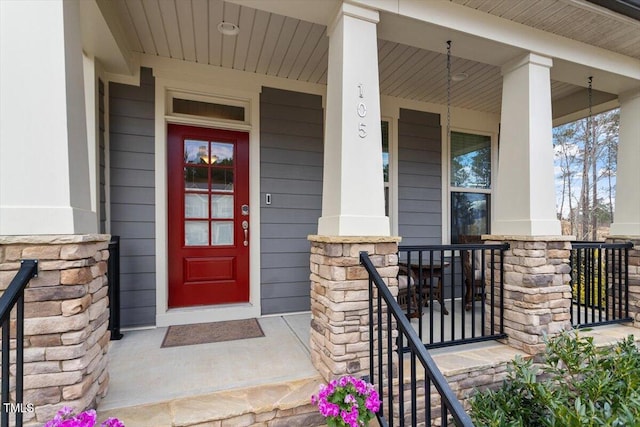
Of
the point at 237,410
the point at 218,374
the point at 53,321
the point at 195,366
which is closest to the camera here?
the point at 53,321

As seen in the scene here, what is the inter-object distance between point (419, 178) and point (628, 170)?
2080 mm

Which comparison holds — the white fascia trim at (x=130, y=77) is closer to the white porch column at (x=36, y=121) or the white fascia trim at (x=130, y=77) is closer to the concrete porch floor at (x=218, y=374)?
the white porch column at (x=36, y=121)

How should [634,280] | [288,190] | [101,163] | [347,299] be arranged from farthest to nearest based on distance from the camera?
[288,190] → [634,280] → [101,163] → [347,299]

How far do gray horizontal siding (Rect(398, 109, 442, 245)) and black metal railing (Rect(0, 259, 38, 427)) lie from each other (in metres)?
3.56

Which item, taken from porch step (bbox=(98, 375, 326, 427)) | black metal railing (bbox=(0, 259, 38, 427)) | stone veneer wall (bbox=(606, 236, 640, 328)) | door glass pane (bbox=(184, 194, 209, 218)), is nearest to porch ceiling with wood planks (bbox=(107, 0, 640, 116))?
door glass pane (bbox=(184, 194, 209, 218))

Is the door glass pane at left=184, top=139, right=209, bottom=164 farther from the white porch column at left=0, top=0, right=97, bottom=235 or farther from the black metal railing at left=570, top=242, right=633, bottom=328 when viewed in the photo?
the black metal railing at left=570, top=242, right=633, bottom=328

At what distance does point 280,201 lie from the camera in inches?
136

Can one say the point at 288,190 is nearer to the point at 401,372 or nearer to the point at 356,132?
the point at 356,132

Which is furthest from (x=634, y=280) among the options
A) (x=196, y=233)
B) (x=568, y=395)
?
(x=196, y=233)

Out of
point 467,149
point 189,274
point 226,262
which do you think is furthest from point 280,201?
point 467,149

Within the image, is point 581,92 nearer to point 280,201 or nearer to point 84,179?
point 280,201

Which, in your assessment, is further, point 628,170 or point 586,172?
point 586,172

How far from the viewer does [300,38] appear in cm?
273

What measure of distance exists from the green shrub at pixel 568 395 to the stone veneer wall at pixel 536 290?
205 mm
